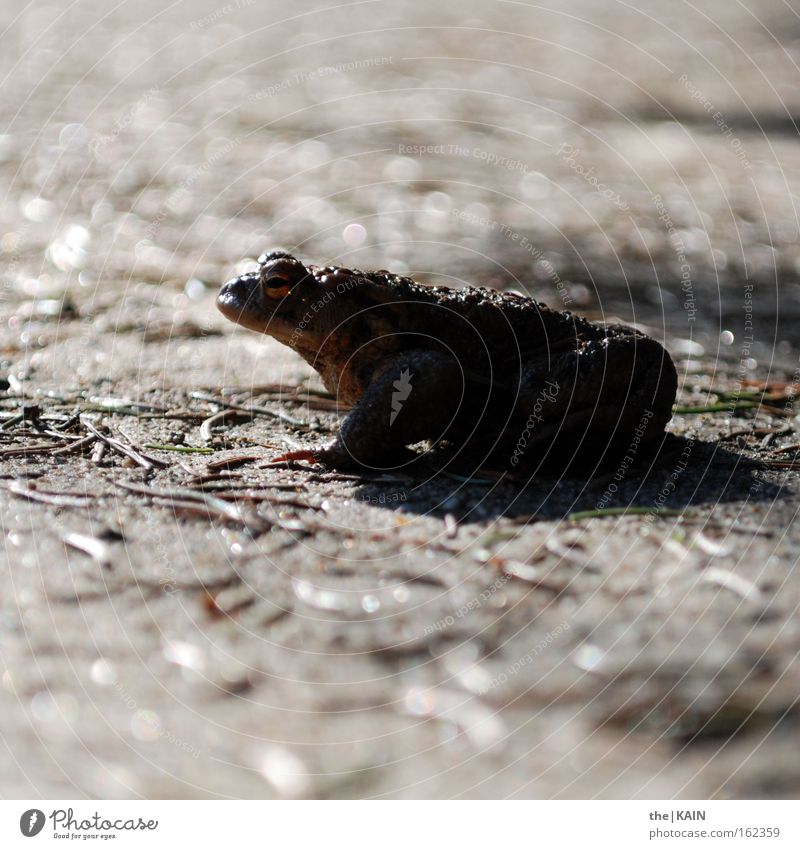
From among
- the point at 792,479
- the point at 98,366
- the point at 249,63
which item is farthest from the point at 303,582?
the point at 249,63

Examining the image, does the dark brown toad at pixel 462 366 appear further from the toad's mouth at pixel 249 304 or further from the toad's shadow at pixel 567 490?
the toad's shadow at pixel 567 490

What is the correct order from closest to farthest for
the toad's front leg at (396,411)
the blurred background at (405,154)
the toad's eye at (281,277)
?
the toad's front leg at (396,411), the toad's eye at (281,277), the blurred background at (405,154)

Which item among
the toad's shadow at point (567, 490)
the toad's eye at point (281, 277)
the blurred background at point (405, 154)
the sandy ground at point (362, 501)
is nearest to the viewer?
the sandy ground at point (362, 501)

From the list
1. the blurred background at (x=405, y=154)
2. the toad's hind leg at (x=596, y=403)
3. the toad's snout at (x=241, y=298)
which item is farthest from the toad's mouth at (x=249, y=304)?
the blurred background at (x=405, y=154)

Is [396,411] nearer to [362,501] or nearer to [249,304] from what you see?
[362,501]

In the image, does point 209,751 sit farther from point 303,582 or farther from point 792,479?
point 792,479

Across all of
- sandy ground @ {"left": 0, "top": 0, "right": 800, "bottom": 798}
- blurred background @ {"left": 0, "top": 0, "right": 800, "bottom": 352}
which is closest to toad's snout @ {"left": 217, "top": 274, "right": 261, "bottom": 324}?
sandy ground @ {"left": 0, "top": 0, "right": 800, "bottom": 798}

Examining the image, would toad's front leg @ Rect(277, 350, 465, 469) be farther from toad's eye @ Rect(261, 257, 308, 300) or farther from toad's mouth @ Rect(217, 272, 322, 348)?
toad's eye @ Rect(261, 257, 308, 300)
